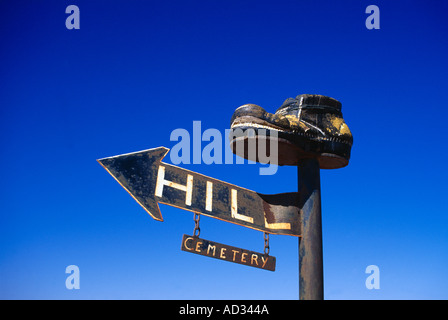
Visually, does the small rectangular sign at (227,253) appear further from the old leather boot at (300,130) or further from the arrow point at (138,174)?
the old leather boot at (300,130)

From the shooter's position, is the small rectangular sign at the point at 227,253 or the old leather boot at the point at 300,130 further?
the old leather boot at the point at 300,130

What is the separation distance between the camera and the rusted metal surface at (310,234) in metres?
4.38

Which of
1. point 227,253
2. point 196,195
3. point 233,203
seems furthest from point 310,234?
point 196,195

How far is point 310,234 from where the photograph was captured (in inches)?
180

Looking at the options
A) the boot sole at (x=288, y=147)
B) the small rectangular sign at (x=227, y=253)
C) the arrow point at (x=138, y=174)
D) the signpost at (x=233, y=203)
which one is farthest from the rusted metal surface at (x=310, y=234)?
the arrow point at (x=138, y=174)

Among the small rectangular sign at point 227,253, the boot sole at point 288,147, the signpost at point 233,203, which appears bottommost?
the small rectangular sign at point 227,253

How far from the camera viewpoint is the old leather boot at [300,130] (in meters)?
4.38

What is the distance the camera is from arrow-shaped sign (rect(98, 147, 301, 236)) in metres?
3.96

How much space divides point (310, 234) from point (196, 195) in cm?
125

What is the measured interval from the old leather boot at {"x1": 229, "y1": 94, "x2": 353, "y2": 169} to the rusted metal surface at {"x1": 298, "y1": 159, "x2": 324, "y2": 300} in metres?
0.19

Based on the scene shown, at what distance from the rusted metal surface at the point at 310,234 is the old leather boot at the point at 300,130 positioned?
19cm

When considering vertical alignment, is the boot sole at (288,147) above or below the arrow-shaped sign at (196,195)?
above
